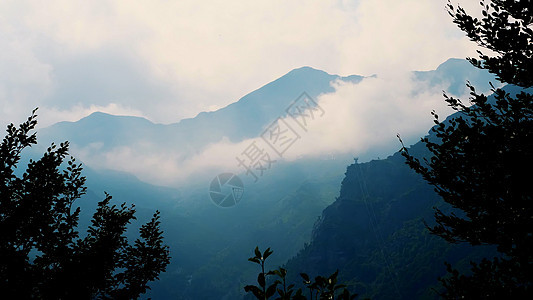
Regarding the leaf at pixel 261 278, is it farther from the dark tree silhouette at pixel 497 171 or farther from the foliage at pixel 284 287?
the dark tree silhouette at pixel 497 171

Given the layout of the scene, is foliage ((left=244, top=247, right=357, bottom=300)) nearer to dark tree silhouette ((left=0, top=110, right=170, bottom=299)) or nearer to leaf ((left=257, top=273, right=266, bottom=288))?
leaf ((left=257, top=273, right=266, bottom=288))

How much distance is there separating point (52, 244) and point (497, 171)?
15143 mm

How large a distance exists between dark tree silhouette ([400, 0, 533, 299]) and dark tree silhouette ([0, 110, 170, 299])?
1095 cm

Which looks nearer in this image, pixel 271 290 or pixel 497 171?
pixel 271 290

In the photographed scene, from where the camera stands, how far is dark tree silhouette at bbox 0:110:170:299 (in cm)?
904

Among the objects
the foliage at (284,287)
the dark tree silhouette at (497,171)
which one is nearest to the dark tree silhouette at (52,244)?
the foliage at (284,287)

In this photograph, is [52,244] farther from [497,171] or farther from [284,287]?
[497,171]

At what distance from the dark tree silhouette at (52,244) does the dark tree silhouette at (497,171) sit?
11.0 metres

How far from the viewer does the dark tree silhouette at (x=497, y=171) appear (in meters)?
8.57

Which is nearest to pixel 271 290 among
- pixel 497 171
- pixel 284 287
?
pixel 284 287

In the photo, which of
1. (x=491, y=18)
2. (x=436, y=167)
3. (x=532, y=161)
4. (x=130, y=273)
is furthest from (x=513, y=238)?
(x=130, y=273)

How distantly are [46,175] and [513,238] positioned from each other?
1574 centimetres

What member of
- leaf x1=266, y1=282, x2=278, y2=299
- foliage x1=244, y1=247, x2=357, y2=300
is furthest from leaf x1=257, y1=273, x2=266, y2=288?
leaf x1=266, y1=282, x2=278, y2=299

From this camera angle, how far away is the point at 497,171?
9250 millimetres
